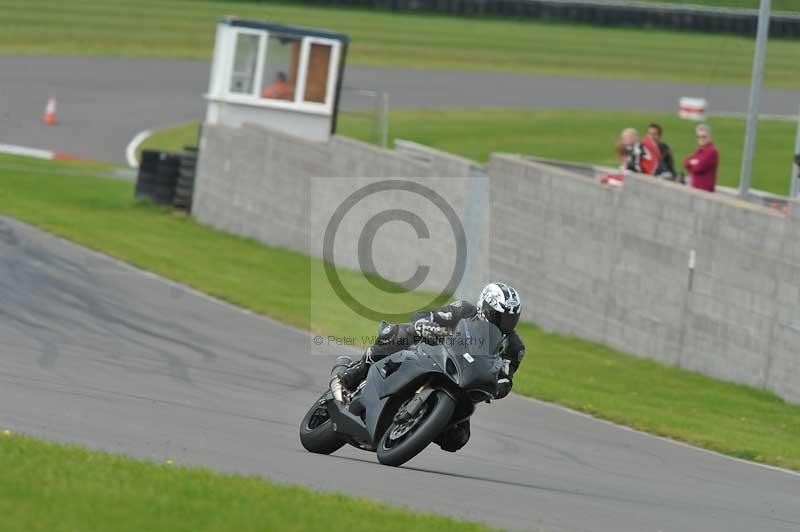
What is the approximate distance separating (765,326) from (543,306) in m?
4.89

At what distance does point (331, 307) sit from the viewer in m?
22.1

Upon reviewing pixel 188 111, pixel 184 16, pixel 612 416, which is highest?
pixel 184 16

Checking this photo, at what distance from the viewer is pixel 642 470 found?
12.3m

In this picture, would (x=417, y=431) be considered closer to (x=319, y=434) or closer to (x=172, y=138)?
(x=319, y=434)

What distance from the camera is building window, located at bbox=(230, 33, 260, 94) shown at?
30453 millimetres

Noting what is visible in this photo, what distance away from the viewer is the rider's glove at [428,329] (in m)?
10.3

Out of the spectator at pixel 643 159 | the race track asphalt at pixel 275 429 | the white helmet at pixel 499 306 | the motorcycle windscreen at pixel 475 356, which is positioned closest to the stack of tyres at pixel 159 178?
the race track asphalt at pixel 275 429

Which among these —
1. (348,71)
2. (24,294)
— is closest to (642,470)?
(24,294)

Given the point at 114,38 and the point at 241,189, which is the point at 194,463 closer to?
the point at 241,189

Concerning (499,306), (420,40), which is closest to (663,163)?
(499,306)

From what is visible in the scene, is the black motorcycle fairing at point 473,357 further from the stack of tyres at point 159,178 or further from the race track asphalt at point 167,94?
the race track asphalt at point 167,94

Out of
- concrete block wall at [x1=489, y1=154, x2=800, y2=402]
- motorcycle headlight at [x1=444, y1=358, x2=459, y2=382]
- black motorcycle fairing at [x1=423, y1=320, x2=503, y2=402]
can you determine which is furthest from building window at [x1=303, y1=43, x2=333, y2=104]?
motorcycle headlight at [x1=444, y1=358, x2=459, y2=382]

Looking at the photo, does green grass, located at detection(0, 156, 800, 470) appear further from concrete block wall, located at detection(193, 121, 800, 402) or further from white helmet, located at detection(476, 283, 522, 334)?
white helmet, located at detection(476, 283, 522, 334)

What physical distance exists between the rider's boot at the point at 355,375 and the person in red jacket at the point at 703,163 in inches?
376
